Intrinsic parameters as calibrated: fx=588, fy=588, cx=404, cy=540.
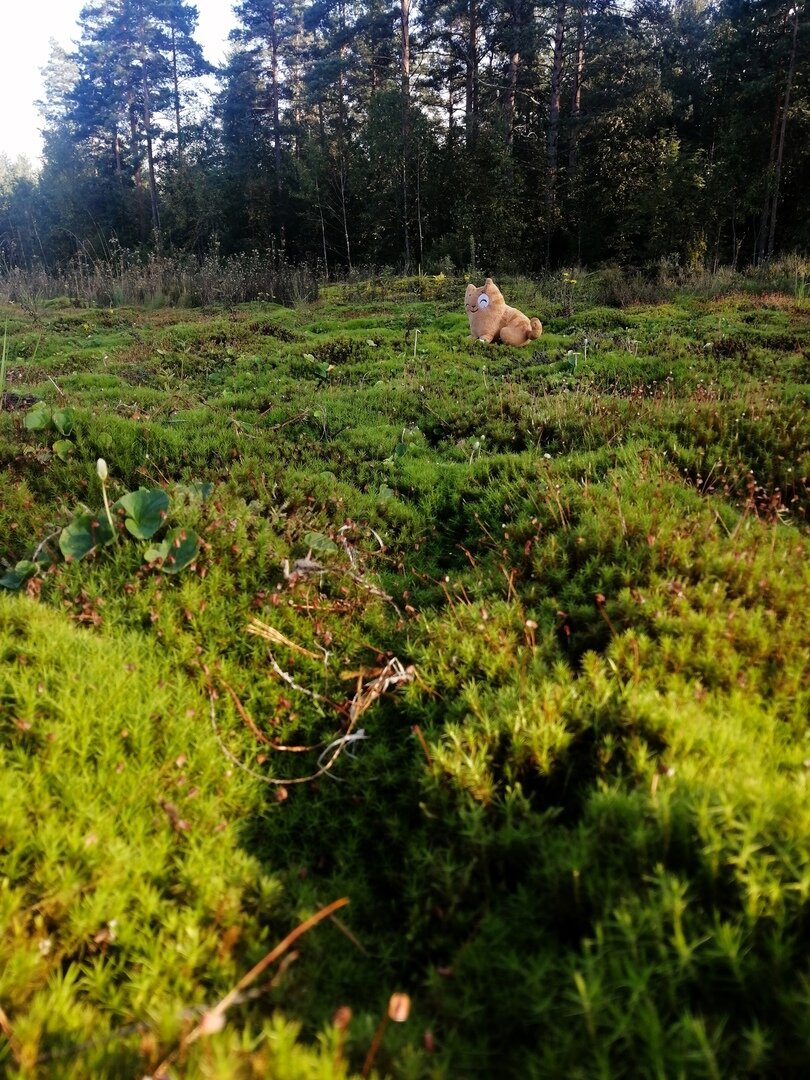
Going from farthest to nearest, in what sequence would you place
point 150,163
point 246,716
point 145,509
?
point 150,163
point 145,509
point 246,716

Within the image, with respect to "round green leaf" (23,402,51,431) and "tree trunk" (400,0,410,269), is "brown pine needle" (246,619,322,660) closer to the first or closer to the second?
"round green leaf" (23,402,51,431)

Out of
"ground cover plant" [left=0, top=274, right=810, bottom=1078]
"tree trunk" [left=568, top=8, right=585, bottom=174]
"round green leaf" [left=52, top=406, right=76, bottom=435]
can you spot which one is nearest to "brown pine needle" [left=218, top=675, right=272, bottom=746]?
"ground cover plant" [left=0, top=274, right=810, bottom=1078]

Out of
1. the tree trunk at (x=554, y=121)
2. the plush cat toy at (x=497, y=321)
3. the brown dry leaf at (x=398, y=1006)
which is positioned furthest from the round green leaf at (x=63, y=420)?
the tree trunk at (x=554, y=121)

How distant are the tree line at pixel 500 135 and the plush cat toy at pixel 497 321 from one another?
13.2 m

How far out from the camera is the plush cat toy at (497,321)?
10930mm

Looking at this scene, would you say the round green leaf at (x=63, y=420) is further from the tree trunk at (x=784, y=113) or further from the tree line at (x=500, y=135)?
the tree trunk at (x=784, y=113)

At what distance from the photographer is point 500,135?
26.3 meters

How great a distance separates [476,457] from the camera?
5.79 metres

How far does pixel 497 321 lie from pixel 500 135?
20.8 metres

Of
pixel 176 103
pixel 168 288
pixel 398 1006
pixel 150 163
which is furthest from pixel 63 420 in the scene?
pixel 176 103

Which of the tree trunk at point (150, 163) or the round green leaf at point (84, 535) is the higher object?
the tree trunk at point (150, 163)

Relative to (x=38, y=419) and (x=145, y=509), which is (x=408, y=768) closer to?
(x=145, y=509)

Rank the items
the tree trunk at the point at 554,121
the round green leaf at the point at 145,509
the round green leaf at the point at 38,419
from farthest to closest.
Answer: the tree trunk at the point at 554,121
the round green leaf at the point at 38,419
the round green leaf at the point at 145,509

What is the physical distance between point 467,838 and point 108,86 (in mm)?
57835
